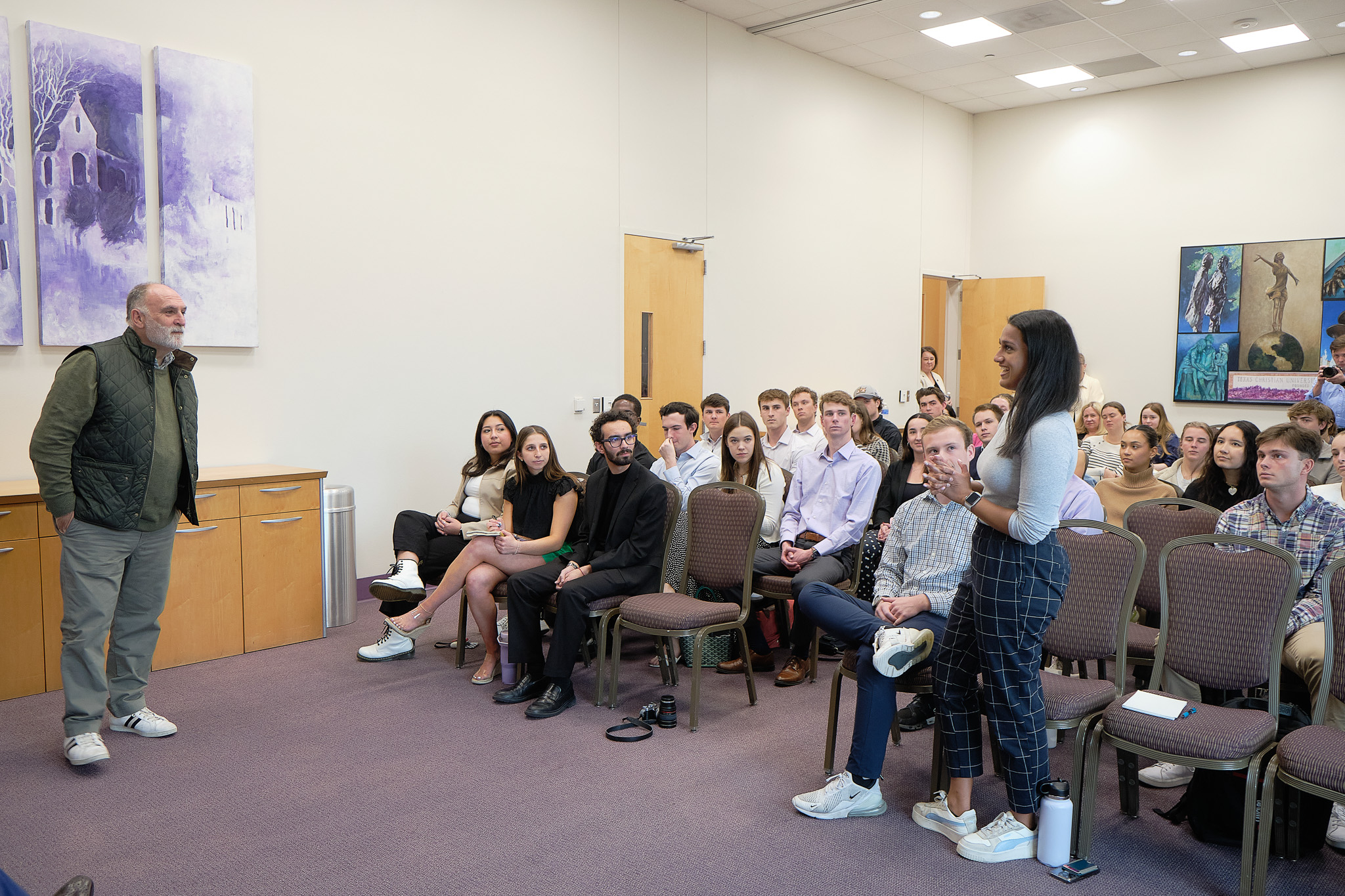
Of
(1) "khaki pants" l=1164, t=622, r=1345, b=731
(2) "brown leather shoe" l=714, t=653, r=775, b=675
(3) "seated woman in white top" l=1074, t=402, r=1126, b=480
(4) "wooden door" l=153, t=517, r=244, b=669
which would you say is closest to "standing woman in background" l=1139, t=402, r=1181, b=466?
(3) "seated woman in white top" l=1074, t=402, r=1126, b=480

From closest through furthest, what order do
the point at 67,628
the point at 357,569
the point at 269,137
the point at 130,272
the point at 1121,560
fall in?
the point at 1121,560, the point at 67,628, the point at 130,272, the point at 269,137, the point at 357,569

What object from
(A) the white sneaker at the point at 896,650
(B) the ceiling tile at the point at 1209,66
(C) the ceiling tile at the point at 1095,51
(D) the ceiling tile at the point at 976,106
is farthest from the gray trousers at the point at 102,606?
(B) the ceiling tile at the point at 1209,66

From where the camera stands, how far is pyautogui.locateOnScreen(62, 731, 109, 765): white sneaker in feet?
11.4

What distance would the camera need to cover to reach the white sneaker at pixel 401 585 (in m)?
4.77

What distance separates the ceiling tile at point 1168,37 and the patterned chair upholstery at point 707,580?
6590 mm

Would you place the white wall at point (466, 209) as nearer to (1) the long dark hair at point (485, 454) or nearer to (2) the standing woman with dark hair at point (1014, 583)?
(1) the long dark hair at point (485, 454)

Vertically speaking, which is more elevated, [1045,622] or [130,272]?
[130,272]

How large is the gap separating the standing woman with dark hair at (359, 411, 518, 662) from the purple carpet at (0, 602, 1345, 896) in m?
0.60

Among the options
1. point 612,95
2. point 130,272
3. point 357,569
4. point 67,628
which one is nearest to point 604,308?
point 612,95

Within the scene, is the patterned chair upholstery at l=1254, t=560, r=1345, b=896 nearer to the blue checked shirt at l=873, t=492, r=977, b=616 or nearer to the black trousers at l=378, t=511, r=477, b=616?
the blue checked shirt at l=873, t=492, r=977, b=616

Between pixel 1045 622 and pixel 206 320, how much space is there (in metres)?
4.52

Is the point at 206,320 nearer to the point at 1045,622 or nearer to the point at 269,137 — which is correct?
the point at 269,137

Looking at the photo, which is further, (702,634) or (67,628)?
(702,634)

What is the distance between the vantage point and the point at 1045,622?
9.00 feet
